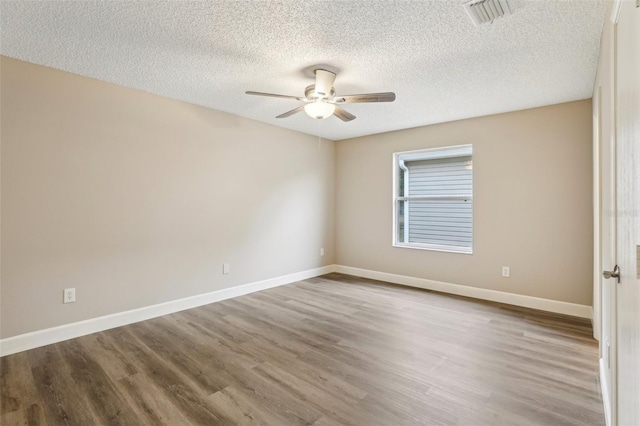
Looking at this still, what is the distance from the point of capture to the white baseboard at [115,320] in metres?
2.62

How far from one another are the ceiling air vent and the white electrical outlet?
3898 millimetres

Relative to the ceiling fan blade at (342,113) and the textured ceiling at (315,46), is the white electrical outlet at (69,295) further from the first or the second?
the ceiling fan blade at (342,113)

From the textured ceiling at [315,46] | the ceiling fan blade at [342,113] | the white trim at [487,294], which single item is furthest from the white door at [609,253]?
the ceiling fan blade at [342,113]

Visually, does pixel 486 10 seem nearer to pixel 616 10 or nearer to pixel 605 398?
pixel 616 10

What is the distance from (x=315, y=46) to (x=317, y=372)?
8.06 ft

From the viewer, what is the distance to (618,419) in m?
1.30

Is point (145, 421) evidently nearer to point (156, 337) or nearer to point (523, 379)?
point (156, 337)

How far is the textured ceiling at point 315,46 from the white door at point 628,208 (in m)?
0.97

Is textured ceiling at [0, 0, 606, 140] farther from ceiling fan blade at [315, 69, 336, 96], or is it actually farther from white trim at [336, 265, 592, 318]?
white trim at [336, 265, 592, 318]

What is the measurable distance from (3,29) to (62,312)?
7.55 ft

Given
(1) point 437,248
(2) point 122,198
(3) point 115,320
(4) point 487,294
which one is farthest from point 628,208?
(3) point 115,320

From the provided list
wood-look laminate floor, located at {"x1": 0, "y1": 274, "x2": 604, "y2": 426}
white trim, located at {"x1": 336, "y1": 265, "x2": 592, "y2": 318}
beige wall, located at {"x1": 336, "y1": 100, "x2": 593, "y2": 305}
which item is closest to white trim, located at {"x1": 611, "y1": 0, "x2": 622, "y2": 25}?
wood-look laminate floor, located at {"x1": 0, "y1": 274, "x2": 604, "y2": 426}

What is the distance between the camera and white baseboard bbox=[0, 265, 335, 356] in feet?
8.61

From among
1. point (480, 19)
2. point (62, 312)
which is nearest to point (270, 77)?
point (480, 19)
